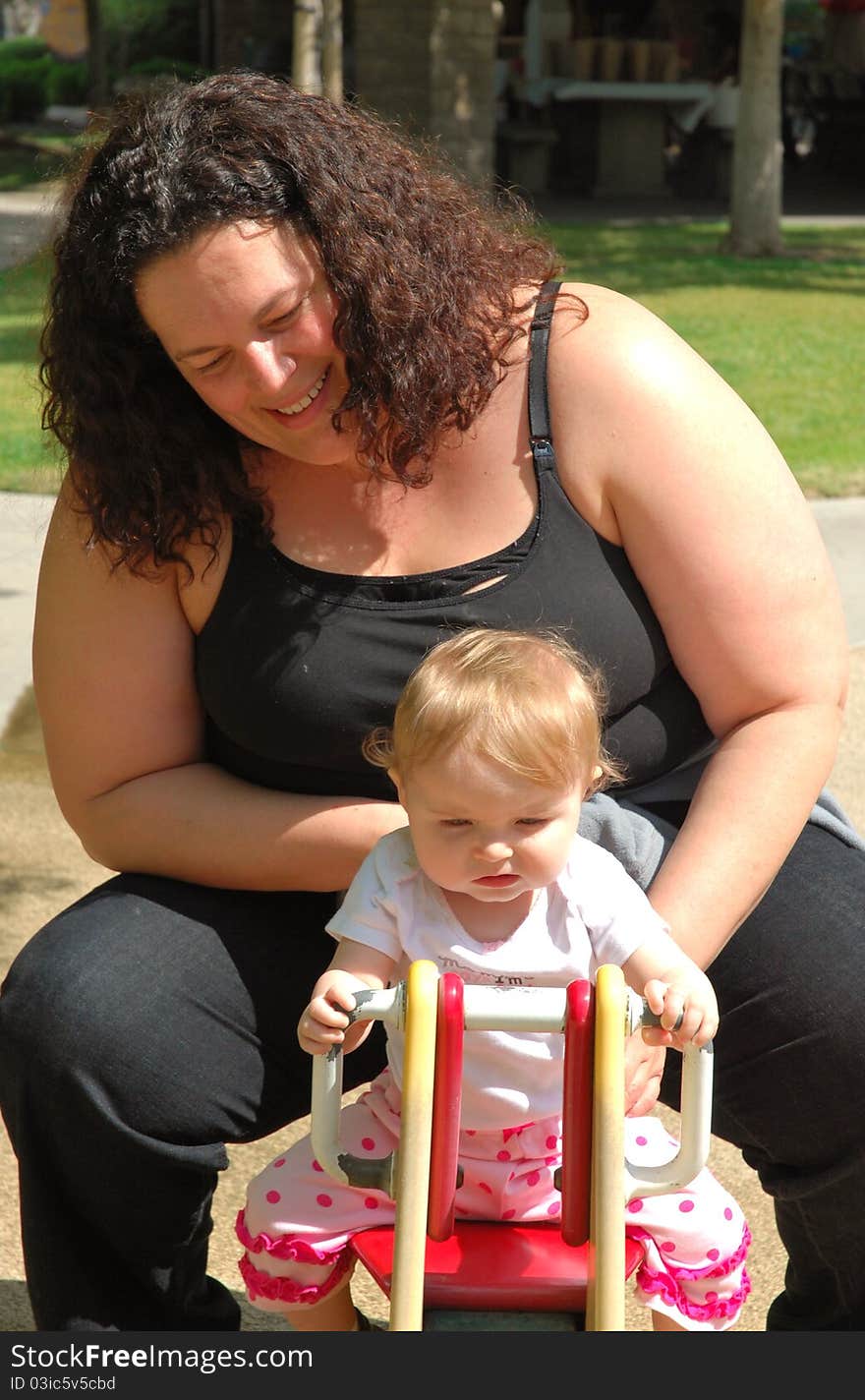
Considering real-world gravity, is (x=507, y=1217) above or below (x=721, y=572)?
Result: below

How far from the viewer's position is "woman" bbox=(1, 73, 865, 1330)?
2.00m

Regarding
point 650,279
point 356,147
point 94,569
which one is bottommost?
point 650,279

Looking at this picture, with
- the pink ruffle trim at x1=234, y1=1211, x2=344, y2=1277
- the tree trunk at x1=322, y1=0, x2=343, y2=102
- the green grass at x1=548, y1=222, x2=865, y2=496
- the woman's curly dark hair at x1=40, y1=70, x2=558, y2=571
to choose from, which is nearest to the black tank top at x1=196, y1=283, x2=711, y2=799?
the woman's curly dark hair at x1=40, y1=70, x2=558, y2=571

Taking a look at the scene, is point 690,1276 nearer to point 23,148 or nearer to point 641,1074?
point 641,1074

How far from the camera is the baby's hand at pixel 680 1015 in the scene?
1711mm

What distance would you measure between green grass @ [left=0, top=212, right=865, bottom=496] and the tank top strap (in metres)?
0.88

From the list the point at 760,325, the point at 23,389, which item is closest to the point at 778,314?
the point at 760,325

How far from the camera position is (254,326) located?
202 cm

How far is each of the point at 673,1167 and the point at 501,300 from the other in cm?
111

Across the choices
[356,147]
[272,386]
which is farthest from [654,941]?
[356,147]

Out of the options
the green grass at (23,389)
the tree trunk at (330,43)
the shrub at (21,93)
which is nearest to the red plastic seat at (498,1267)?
the green grass at (23,389)

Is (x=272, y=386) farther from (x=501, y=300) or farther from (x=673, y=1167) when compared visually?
(x=673, y=1167)

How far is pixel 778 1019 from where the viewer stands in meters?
2.01

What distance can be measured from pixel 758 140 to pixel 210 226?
12.5 m
